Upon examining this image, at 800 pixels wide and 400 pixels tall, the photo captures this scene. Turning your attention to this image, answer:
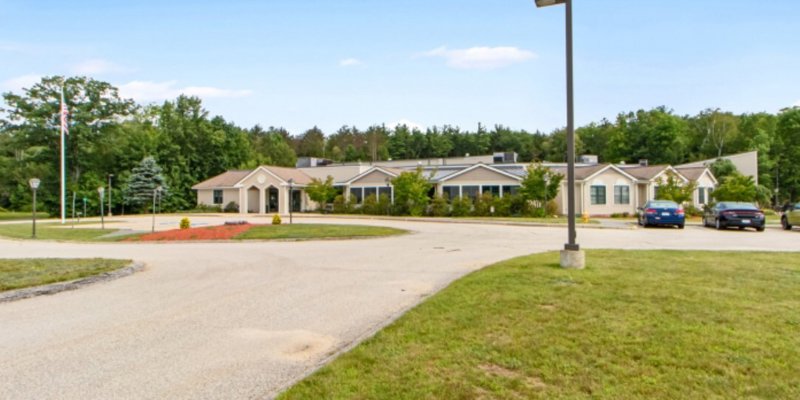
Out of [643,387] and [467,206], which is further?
[467,206]

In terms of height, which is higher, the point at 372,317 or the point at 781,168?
the point at 781,168

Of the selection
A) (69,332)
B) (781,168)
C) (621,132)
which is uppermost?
(621,132)

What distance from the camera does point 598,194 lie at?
38.9 metres

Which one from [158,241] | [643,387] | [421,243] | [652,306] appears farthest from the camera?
[158,241]

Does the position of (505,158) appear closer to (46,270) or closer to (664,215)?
(664,215)

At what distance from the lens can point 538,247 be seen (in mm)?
16391

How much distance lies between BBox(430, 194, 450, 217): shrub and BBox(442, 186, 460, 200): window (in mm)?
1761

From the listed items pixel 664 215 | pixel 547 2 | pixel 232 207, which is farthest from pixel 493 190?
pixel 547 2

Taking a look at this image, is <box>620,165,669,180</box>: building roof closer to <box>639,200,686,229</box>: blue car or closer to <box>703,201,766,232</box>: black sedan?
<box>639,200,686,229</box>: blue car

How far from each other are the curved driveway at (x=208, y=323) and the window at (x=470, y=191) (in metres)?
25.9

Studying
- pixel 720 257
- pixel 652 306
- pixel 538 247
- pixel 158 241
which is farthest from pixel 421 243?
pixel 652 306

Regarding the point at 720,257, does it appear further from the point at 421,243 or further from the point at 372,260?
the point at 421,243

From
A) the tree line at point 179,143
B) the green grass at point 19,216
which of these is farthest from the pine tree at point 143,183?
the green grass at point 19,216

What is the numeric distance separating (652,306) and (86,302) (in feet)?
27.2
